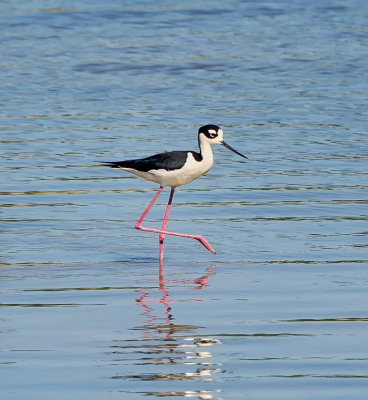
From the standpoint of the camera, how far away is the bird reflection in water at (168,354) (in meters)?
6.70

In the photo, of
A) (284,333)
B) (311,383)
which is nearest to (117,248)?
(284,333)

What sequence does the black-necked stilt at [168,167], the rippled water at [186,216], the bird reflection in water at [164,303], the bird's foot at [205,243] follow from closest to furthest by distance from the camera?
the rippled water at [186,216] < the bird reflection in water at [164,303] < the bird's foot at [205,243] < the black-necked stilt at [168,167]

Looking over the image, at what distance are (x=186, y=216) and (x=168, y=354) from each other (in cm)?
433

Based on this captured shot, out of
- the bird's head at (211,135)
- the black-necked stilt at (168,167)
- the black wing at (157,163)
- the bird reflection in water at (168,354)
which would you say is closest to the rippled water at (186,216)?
the bird reflection in water at (168,354)

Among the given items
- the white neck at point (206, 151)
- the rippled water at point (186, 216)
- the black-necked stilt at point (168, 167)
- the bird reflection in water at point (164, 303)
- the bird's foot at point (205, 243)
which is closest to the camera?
the rippled water at point (186, 216)

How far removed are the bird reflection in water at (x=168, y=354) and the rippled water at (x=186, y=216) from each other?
0.06 feet

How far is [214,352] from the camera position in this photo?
718 cm

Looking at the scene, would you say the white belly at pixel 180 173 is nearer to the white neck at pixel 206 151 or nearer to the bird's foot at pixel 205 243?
the white neck at pixel 206 151

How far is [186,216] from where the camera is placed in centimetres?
1144

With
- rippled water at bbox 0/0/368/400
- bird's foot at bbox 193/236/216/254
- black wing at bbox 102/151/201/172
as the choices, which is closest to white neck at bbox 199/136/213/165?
black wing at bbox 102/151/201/172

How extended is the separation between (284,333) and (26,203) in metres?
4.70

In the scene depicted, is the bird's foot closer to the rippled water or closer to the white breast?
the rippled water

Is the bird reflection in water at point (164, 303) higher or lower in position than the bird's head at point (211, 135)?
lower

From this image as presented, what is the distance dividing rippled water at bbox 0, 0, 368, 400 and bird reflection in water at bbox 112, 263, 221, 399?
0.02 metres
